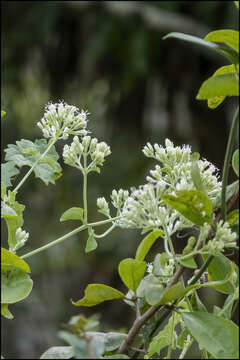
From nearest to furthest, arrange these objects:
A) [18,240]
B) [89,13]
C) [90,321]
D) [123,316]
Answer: [90,321], [18,240], [89,13], [123,316]

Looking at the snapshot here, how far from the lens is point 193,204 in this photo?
12.7 inches

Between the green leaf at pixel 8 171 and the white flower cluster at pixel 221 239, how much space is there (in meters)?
0.14

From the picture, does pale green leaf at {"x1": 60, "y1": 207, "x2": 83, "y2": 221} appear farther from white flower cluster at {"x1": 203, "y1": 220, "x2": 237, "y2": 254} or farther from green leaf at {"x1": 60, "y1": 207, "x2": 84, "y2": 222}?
white flower cluster at {"x1": 203, "y1": 220, "x2": 237, "y2": 254}

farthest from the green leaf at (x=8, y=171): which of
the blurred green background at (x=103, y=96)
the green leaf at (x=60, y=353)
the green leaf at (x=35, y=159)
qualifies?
the blurred green background at (x=103, y=96)

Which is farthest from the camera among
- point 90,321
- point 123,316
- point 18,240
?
point 123,316

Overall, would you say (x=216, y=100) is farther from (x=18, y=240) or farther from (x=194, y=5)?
(x=194, y=5)

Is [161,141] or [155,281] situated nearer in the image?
[155,281]

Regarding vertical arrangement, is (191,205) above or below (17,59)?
below

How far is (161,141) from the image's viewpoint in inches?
104

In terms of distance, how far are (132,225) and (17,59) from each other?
237cm

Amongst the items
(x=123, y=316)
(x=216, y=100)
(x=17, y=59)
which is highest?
(x=17, y=59)

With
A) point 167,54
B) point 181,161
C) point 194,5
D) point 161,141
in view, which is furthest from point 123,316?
point 181,161

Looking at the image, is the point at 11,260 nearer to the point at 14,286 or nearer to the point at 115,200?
the point at 14,286

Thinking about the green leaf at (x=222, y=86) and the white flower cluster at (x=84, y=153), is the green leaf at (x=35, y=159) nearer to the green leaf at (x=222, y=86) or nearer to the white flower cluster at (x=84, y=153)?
the white flower cluster at (x=84, y=153)
